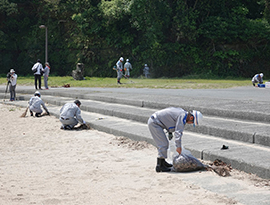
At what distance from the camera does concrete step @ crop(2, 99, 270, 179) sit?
20.9 feet

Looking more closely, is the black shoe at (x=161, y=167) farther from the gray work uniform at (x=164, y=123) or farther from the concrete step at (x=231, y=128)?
the concrete step at (x=231, y=128)

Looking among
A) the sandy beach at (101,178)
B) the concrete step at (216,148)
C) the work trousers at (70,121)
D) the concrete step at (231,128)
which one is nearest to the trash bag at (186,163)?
the sandy beach at (101,178)

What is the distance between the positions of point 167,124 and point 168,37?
32870 millimetres

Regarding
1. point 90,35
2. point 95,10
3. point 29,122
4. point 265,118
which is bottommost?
point 29,122

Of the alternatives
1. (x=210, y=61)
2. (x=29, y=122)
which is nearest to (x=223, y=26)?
(x=210, y=61)

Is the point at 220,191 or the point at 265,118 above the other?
the point at 265,118

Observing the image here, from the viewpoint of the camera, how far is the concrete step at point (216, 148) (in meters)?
6.37

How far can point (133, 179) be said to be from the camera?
6406 mm

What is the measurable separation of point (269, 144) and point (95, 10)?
115ft

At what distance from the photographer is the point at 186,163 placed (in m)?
6.66

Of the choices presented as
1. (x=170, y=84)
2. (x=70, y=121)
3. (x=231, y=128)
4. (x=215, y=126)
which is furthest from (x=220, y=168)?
(x=170, y=84)

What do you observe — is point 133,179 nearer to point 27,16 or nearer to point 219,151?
point 219,151

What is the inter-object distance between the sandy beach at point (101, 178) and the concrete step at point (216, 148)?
18 cm

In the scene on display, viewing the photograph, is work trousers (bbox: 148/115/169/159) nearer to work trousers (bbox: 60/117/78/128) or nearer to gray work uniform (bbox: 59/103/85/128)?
gray work uniform (bbox: 59/103/85/128)
